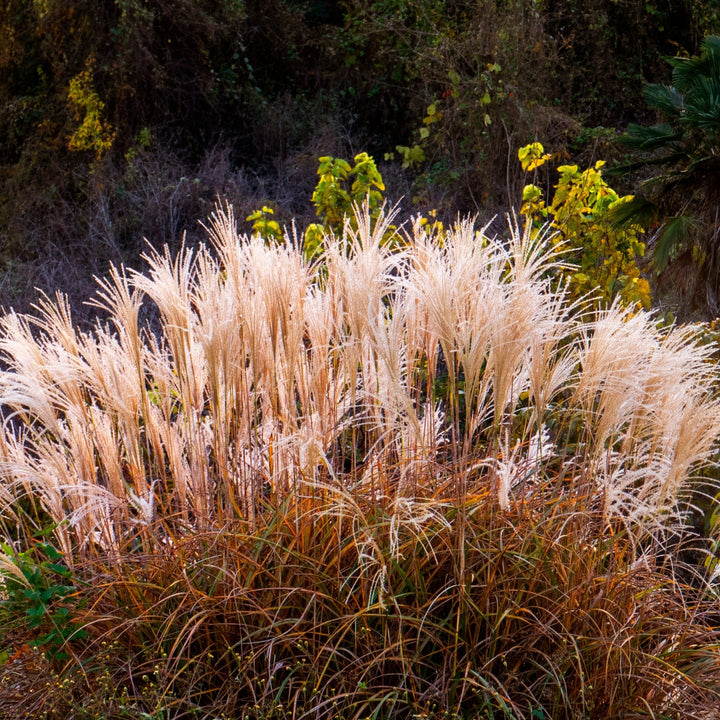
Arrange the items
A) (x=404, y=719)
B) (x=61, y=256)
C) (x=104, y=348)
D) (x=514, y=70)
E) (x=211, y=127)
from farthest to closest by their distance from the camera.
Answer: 1. (x=211, y=127)
2. (x=514, y=70)
3. (x=61, y=256)
4. (x=104, y=348)
5. (x=404, y=719)

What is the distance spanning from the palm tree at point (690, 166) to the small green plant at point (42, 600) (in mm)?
5241

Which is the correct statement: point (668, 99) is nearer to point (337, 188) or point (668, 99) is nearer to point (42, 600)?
point (337, 188)

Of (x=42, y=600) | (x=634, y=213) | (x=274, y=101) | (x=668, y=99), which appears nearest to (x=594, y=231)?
(x=634, y=213)

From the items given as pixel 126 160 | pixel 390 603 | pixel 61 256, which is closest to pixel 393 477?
pixel 390 603

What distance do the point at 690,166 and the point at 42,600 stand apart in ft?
19.9

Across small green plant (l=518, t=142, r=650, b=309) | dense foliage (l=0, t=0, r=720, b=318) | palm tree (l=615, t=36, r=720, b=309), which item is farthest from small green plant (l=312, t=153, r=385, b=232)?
dense foliage (l=0, t=0, r=720, b=318)

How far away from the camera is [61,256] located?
414 inches

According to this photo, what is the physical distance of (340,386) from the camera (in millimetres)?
3285

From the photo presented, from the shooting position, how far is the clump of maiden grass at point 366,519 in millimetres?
2686

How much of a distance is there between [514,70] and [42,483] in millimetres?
9902

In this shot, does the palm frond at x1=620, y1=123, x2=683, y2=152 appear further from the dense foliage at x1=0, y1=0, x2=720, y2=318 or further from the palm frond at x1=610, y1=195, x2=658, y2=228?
the dense foliage at x1=0, y1=0, x2=720, y2=318

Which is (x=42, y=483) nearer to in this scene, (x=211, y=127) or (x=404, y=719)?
(x=404, y=719)

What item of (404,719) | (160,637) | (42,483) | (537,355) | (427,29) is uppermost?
(427,29)

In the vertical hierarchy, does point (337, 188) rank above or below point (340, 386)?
above
